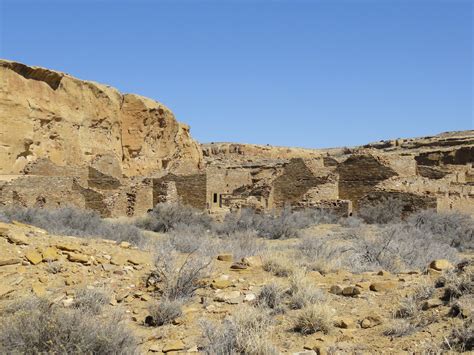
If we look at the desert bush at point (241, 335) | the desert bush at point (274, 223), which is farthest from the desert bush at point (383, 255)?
the desert bush at point (274, 223)

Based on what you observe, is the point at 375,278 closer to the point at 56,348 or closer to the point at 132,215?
the point at 56,348

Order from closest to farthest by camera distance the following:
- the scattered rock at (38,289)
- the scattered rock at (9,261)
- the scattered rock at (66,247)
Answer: the scattered rock at (38,289), the scattered rock at (9,261), the scattered rock at (66,247)

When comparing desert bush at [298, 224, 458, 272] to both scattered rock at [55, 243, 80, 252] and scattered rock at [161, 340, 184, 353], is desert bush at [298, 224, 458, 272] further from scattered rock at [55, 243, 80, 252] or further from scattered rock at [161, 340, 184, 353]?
scattered rock at [55, 243, 80, 252]

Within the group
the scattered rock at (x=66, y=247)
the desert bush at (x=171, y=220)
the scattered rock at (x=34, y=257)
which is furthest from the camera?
the desert bush at (x=171, y=220)

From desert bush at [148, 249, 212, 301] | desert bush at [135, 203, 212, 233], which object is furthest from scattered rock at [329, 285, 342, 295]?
desert bush at [135, 203, 212, 233]

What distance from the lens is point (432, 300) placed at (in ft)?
14.6

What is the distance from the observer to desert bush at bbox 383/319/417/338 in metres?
4.02

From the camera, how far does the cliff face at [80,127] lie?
20.2m

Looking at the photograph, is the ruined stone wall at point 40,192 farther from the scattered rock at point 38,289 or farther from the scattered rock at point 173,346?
the scattered rock at point 173,346

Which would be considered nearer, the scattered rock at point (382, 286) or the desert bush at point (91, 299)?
the desert bush at point (91, 299)

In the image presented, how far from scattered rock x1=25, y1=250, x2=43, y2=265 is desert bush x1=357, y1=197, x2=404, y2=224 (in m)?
11.2

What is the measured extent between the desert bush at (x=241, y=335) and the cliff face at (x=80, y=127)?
57.5ft

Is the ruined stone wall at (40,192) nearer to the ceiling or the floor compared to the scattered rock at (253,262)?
nearer to the ceiling

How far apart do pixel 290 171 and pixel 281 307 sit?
591 inches
